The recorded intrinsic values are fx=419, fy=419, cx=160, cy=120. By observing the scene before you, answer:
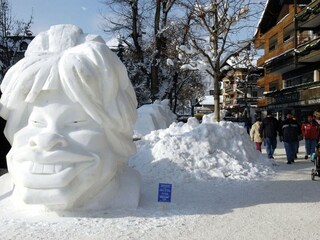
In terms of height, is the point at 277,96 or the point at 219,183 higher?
the point at 277,96

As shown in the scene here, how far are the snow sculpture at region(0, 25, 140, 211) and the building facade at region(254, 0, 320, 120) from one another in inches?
814

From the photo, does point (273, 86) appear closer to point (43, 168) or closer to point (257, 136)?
point (257, 136)

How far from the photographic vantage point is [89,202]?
5.89 metres

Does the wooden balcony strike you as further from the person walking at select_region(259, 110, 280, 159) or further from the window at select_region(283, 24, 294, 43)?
the person walking at select_region(259, 110, 280, 159)

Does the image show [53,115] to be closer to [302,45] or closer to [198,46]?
[198,46]

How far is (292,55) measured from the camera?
34.2 m

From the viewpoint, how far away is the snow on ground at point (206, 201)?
5164 mm

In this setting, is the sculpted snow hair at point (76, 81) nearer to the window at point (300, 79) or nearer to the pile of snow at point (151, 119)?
the pile of snow at point (151, 119)

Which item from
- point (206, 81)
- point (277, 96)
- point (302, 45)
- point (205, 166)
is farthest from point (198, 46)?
point (206, 81)

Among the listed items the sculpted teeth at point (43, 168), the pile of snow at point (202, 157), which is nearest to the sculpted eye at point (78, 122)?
the sculpted teeth at point (43, 168)

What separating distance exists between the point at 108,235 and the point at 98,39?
10.00ft

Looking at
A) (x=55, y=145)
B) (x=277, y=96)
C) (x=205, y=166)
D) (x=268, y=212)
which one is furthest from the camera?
(x=277, y=96)

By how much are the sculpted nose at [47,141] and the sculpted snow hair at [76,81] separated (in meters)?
0.55

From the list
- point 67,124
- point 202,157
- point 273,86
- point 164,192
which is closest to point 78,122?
point 67,124
